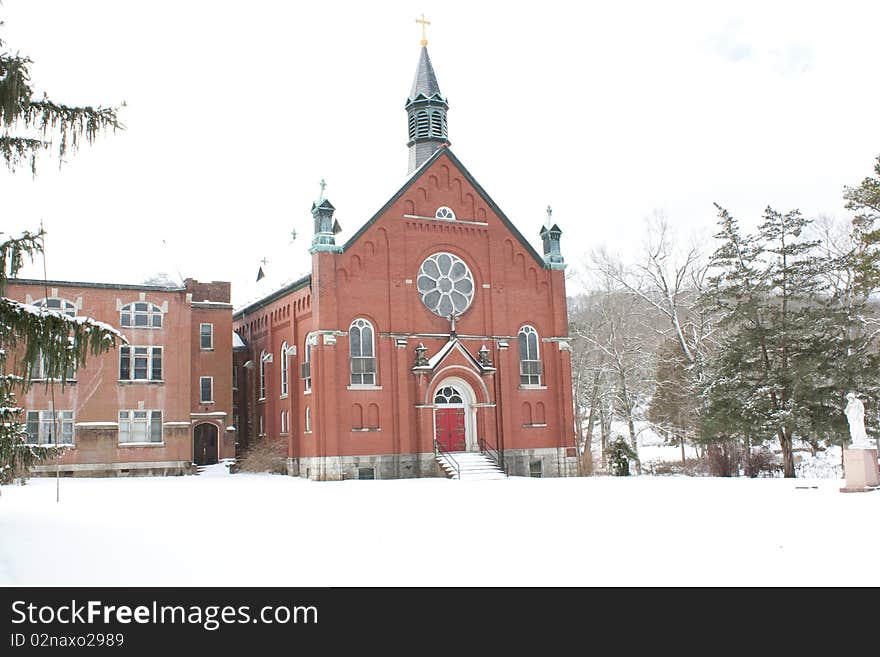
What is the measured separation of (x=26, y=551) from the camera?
12398 mm

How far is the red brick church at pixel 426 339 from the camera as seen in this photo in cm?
3584

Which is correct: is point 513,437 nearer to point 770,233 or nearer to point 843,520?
point 770,233

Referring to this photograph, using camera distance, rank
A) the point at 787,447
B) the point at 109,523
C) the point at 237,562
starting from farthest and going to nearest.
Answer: the point at 787,447
the point at 109,523
the point at 237,562

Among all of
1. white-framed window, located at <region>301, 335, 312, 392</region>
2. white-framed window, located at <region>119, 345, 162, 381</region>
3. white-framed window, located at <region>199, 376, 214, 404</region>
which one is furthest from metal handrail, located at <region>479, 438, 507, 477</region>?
white-framed window, located at <region>119, 345, 162, 381</region>

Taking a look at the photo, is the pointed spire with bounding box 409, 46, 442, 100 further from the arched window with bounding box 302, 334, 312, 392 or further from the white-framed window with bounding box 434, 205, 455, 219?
the arched window with bounding box 302, 334, 312, 392

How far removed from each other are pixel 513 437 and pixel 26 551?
1103 inches

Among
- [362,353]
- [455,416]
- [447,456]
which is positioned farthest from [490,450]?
A: [362,353]

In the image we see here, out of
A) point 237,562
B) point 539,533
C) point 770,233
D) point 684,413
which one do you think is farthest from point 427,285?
point 237,562

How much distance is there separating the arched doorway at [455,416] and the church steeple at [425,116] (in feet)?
36.8

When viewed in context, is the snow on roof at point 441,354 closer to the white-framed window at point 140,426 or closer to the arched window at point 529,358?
the arched window at point 529,358

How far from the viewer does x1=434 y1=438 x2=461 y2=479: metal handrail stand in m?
34.7

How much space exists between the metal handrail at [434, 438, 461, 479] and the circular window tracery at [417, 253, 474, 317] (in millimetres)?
6115

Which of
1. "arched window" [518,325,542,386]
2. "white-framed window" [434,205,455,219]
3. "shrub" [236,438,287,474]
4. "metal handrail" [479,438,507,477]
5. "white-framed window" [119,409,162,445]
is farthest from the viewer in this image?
"shrub" [236,438,287,474]

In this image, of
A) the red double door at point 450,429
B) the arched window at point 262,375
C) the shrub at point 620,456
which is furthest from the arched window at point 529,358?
the arched window at point 262,375
